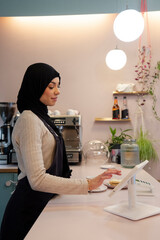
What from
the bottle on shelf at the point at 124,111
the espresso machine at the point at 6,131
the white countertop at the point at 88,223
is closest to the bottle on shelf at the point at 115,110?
the bottle on shelf at the point at 124,111

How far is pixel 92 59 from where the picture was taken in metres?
3.31

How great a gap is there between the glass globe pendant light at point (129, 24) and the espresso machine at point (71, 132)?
0.94 meters

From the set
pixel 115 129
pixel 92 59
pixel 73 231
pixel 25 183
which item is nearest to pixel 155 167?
pixel 115 129

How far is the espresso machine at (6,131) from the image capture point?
2.85 m

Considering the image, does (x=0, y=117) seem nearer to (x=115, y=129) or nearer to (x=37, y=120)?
(x=115, y=129)

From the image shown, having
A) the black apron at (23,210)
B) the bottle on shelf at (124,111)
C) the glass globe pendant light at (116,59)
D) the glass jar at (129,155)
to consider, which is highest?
the glass globe pendant light at (116,59)

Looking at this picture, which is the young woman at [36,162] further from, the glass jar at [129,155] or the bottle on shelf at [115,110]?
the bottle on shelf at [115,110]

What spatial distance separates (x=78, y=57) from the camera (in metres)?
3.33

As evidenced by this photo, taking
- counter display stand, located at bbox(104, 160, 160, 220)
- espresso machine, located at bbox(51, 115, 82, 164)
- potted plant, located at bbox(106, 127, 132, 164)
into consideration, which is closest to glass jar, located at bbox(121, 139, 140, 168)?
potted plant, located at bbox(106, 127, 132, 164)

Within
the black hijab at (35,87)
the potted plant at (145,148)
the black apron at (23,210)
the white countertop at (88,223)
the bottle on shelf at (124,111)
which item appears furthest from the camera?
the bottle on shelf at (124,111)

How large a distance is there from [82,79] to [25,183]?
2.08 m

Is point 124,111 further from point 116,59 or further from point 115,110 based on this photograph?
point 116,59

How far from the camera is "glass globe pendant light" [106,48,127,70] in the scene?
308 centimetres

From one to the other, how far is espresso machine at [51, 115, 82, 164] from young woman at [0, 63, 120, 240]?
44.3 inches
